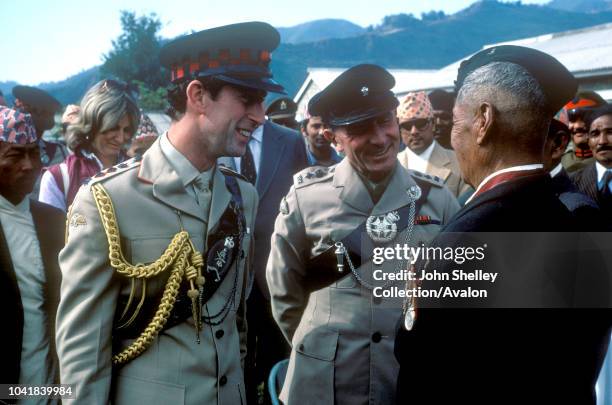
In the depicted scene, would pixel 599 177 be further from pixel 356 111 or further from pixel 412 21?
pixel 412 21

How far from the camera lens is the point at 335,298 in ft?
9.34

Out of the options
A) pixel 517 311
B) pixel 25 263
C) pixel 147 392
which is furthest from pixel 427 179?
pixel 25 263

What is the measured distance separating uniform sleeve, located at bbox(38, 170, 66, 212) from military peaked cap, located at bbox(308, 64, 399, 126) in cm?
197

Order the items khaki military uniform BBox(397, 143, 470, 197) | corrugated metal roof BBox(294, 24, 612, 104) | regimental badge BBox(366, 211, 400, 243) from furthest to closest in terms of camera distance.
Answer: corrugated metal roof BBox(294, 24, 612, 104), khaki military uniform BBox(397, 143, 470, 197), regimental badge BBox(366, 211, 400, 243)

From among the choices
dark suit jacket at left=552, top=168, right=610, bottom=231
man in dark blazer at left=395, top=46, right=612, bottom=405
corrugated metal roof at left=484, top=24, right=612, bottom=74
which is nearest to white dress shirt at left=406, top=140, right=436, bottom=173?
dark suit jacket at left=552, top=168, right=610, bottom=231

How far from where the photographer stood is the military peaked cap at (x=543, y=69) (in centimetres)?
179

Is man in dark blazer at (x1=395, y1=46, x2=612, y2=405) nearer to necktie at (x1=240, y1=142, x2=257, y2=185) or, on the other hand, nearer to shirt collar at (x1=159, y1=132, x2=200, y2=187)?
shirt collar at (x1=159, y1=132, x2=200, y2=187)

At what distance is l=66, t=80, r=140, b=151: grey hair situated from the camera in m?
4.14

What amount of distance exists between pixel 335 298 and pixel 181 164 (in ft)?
3.49

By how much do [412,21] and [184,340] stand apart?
13532cm

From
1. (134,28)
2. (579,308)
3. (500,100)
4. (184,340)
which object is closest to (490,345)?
(579,308)

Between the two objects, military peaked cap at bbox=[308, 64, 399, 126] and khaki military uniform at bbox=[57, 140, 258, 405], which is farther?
military peaked cap at bbox=[308, 64, 399, 126]

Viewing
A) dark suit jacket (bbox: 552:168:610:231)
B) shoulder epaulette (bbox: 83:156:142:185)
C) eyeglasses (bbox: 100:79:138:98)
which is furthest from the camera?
eyeglasses (bbox: 100:79:138:98)

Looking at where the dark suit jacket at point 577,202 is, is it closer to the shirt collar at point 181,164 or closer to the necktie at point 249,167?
the shirt collar at point 181,164
